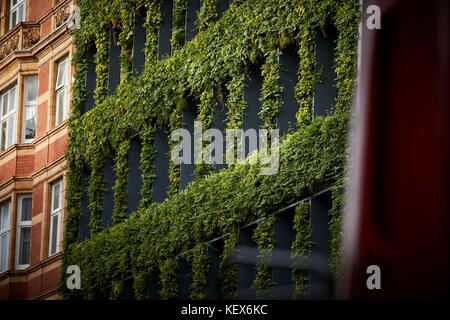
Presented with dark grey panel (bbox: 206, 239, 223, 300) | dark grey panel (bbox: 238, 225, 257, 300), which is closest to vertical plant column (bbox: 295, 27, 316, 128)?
dark grey panel (bbox: 238, 225, 257, 300)

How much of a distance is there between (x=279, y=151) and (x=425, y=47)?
16.5 meters

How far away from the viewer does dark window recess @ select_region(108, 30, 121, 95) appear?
29609 millimetres

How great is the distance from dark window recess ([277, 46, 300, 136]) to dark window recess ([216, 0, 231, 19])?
346cm

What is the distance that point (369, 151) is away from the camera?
3.50 meters

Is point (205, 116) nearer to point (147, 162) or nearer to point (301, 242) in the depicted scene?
point (147, 162)

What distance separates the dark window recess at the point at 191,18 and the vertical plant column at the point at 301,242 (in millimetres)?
7481

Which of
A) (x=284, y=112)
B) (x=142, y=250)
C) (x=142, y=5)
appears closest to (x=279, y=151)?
(x=284, y=112)

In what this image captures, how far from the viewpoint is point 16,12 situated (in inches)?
1491

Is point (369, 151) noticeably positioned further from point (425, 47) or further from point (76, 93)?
point (76, 93)

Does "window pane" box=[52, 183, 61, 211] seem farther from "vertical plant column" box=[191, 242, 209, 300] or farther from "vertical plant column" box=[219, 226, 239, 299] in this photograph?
"vertical plant column" box=[219, 226, 239, 299]

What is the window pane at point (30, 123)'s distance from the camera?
1376 inches

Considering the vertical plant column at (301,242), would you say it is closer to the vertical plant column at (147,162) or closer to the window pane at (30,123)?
the vertical plant column at (147,162)

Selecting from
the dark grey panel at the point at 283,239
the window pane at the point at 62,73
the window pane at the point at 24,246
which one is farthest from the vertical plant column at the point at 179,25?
the window pane at the point at 24,246

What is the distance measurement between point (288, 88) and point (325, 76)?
136cm
